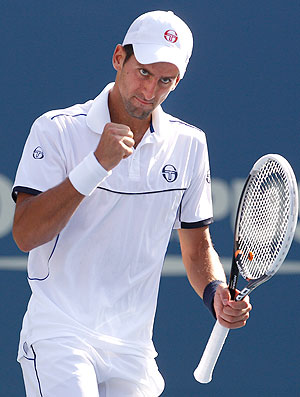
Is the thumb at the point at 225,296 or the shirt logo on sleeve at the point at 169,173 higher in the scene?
the shirt logo on sleeve at the point at 169,173

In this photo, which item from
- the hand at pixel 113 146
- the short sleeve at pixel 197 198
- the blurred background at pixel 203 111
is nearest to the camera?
the hand at pixel 113 146

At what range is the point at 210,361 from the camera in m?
2.95

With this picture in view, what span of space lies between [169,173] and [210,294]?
Answer: 417 mm

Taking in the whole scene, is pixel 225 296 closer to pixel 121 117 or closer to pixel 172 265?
pixel 121 117

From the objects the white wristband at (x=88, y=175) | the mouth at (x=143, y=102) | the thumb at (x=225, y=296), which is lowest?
the thumb at (x=225, y=296)

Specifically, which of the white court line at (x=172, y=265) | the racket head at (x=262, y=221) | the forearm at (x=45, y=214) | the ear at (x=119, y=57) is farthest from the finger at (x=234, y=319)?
the white court line at (x=172, y=265)

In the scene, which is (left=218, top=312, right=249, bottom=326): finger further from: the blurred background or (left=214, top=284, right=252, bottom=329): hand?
the blurred background

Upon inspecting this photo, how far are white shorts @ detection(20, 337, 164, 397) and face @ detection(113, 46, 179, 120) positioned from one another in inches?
28.4

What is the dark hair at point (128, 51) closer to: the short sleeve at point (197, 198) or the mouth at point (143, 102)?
the mouth at point (143, 102)

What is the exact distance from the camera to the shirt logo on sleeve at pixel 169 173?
3.04m

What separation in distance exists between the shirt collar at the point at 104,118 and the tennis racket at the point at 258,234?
338 millimetres

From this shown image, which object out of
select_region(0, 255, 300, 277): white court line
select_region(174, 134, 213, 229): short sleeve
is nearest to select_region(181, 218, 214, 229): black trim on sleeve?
select_region(174, 134, 213, 229): short sleeve

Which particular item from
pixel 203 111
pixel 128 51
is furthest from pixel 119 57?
pixel 203 111

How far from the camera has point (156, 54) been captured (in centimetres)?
286
